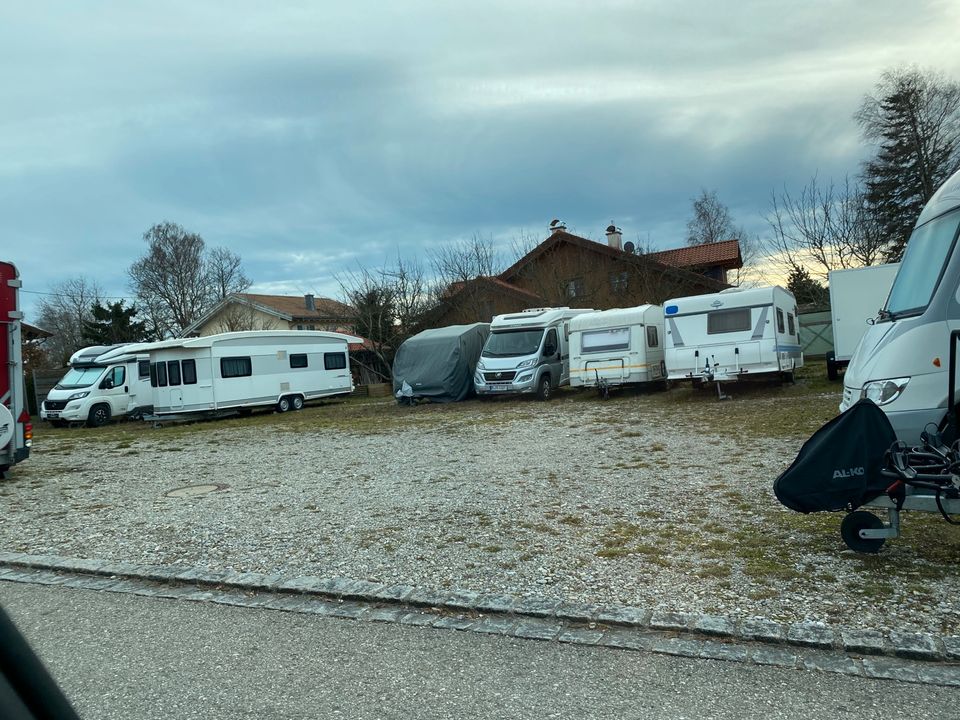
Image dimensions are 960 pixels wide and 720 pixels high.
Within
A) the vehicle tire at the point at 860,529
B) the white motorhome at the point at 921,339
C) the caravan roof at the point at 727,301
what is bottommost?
the vehicle tire at the point at 860,529

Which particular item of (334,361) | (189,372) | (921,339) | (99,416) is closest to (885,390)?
(921,339)

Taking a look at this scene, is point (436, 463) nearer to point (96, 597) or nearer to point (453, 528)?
point (453, 528)

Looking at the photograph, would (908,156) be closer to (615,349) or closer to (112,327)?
(615,349)

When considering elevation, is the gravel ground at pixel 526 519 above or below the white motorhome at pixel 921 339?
below

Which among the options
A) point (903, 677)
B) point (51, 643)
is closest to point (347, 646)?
point (51, 643)

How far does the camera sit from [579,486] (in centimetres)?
854

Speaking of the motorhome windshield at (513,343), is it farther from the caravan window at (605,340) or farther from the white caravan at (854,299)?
the white caravan at (854,299)

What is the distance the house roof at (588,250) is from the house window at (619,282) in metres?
0.67

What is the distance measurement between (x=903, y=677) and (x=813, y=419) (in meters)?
9.72

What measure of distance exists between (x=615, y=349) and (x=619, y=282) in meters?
10.7

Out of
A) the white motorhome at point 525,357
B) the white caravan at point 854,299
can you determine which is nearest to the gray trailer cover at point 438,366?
the white motorhome at point 525,357

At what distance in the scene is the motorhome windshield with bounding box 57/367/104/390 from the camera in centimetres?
2380

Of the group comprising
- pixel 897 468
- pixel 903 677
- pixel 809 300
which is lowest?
pixel 903 677

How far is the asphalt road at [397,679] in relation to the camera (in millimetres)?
3434
